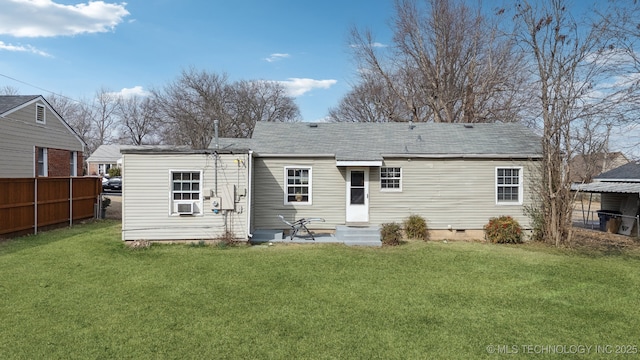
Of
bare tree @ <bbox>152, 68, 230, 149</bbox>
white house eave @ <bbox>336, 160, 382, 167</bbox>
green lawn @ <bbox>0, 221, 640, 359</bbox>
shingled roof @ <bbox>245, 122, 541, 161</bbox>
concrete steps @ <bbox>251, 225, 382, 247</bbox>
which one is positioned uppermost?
bare tree @ <bbox>152, 68, 230, 149</bbox>

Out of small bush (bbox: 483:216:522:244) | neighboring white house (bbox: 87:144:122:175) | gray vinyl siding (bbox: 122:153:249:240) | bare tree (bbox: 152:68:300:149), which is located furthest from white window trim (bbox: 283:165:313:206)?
neighboring white house (bbox: 87:144:122:175)

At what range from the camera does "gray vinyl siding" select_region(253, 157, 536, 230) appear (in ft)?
41.6

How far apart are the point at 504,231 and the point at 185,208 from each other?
1023 centimetres

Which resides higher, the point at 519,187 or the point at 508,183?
the point at 508,183

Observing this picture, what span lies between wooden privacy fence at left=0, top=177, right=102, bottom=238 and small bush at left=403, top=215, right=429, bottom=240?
12475 mm

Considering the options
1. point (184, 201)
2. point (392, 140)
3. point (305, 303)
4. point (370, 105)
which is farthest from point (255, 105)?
point (305, 303)

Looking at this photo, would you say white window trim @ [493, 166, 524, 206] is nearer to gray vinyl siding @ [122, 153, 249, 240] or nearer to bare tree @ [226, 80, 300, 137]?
gray vinyl siding @ [122, 153, 249, 240]

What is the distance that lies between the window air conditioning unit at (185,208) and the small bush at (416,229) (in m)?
7.01

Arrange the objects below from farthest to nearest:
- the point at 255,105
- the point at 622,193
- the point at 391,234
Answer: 1. the point at 255,105
2. the point at 622,193
3. the point at 391,234

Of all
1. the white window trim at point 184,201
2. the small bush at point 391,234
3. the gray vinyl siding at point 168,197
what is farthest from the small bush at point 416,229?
the white window trim at point 184,201

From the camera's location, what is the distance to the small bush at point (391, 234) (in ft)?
37.6

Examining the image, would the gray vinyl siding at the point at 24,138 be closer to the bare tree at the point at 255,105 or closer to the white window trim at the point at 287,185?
the white window trim at the point at 287,185

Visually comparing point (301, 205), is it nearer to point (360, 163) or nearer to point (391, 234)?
point (360, 163)

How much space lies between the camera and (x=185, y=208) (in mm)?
10773
